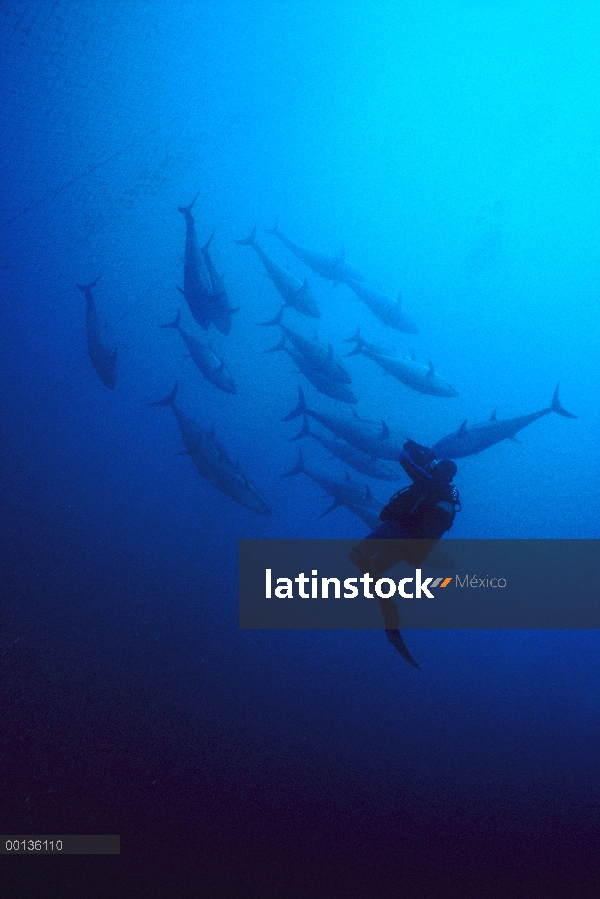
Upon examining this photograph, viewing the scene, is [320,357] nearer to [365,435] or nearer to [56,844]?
[365,435]

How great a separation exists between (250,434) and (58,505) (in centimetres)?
426

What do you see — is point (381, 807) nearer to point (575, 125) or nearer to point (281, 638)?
point (281, 638)

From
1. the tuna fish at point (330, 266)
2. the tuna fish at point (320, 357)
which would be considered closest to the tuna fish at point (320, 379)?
the tuna fish at point (320, 357)

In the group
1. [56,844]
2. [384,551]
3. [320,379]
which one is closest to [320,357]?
[320,379]

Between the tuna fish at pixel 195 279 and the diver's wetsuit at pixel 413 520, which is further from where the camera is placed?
the tuna fish at pixel 195 279

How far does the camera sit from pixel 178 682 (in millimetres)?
5484

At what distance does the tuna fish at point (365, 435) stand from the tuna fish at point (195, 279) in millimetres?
1330

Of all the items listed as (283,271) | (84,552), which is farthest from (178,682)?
(283,271)

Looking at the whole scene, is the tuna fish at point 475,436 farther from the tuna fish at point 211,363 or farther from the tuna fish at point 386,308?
the tuna fish at point 211,363

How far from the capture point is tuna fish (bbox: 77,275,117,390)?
174 inches

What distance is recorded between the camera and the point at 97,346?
14.7 feet

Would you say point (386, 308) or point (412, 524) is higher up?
point (386, 308)

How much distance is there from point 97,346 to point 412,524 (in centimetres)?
359

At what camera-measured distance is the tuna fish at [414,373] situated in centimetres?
→ 429
